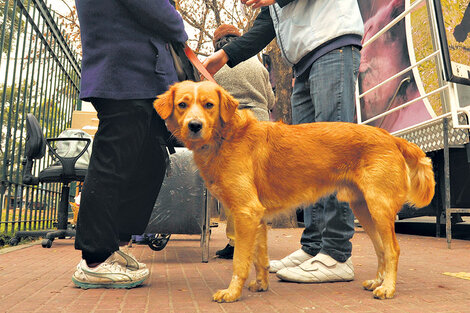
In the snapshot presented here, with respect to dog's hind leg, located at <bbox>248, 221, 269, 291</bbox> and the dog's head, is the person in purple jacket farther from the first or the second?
dog's hind leg, located at <bbox>248, 221, 269, 291</bbox>

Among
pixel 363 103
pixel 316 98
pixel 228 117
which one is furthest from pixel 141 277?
pixel 363 103

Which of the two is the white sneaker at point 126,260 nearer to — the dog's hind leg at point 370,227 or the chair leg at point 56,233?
the dog's hind leg at point 370,227

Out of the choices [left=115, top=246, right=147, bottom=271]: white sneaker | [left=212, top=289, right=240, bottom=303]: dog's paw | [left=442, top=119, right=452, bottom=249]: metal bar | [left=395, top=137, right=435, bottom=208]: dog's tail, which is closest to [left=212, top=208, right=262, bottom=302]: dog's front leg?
[left=212, top=289, right=240, bottom=303]: dog's paw

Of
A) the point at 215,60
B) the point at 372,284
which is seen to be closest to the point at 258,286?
the point at 372,284

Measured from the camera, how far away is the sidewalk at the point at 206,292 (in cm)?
242

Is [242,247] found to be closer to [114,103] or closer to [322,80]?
[114,103]

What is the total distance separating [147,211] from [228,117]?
1057 millimetres

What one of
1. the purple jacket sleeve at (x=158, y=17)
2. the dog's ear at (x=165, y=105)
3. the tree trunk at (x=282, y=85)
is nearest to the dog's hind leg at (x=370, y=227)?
the dog's ear at (x=165, y=105)

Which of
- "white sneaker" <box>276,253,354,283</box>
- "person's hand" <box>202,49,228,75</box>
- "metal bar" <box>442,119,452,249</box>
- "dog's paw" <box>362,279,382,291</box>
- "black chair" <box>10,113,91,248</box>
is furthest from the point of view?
"black chair" <box>10,113,91,248</box>

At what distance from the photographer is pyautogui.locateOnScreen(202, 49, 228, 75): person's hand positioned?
3668 millimetres

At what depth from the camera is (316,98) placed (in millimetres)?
3412

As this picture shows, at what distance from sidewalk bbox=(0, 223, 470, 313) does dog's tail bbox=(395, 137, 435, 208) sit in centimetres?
67

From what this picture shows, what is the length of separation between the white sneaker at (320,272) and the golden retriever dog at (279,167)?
0.32 m

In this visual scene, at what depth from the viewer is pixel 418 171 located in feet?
9.81
